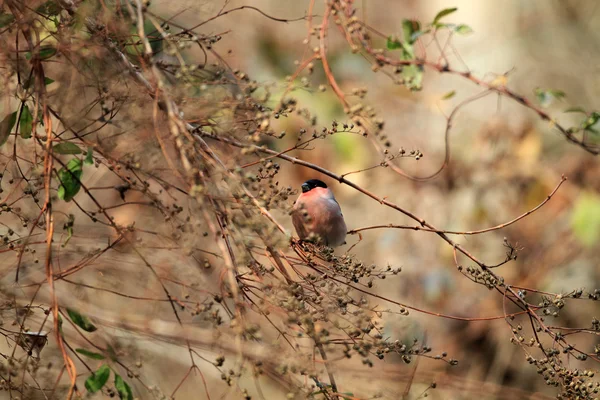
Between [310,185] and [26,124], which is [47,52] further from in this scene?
[310,185]

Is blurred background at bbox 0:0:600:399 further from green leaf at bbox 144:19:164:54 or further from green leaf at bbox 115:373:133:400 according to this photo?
green leaf at bbox 115:373:133:400

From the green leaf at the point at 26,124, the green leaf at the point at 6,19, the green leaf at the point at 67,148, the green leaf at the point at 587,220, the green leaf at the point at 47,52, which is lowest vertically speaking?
the green leaf at the point at 67,148

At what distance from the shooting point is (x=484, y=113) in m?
6.81

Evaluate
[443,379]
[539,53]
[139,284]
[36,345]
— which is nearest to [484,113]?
[539,53]

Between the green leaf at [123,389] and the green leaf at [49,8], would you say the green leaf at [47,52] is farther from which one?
the green leaf at [123,389]

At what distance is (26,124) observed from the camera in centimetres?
206

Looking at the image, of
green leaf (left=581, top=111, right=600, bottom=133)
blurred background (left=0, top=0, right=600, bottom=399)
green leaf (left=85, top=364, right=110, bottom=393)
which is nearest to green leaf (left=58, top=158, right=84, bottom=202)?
green leaf (left=85, top=364, right=110, bottom=393)

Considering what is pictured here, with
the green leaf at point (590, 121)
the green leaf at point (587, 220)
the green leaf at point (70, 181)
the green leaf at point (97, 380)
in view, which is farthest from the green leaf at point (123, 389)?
the green leaf at point (587, 220)

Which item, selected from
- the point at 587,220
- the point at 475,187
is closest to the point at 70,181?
the point at 587,220

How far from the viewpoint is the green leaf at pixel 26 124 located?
6.71ft

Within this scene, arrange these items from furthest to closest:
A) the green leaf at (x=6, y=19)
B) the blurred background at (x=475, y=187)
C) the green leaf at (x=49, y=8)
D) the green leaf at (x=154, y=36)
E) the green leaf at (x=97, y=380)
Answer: the blurred background at (x=475, y=187), the green leaf at (x=154, y=36), the green leaf at (x=49, y=8), the green leaf at (x=6, y=19), the green leaf at (x=97, y=380)

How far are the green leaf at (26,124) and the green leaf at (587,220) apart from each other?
4.24 m

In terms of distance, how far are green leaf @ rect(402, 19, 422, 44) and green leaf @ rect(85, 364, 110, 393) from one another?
1189 mm

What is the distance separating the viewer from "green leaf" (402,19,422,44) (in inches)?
86.0
